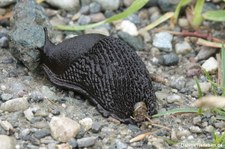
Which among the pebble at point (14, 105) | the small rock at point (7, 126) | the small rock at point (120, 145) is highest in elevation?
the pebble at point (14, 105)

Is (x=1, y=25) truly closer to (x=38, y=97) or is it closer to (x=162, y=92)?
(x=38, y=97)

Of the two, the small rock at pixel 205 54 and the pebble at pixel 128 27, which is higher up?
the pebble at pixel 128 27

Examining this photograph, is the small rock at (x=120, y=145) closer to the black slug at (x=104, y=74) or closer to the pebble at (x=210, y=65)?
the black slug at (x=104, y=74)

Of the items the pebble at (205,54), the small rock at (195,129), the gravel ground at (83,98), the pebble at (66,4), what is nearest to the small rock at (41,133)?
the gravel ground at (83,98)

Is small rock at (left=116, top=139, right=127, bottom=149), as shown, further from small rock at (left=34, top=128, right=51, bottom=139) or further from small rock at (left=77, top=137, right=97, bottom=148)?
small rock at (left=34, top=128, right=51, bottom=139)

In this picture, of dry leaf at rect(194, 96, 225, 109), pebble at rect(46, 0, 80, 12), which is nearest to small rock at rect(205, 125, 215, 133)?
dry leaf at rect(194, 96, 225, 109)

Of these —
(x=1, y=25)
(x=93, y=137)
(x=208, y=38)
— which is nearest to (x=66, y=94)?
(x=93, y=137)

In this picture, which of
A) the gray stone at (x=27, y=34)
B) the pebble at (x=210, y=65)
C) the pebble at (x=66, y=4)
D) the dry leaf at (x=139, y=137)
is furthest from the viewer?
the pebble at (x=66, y=4)
